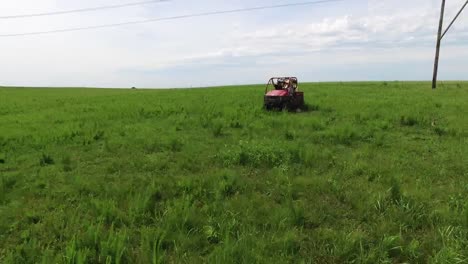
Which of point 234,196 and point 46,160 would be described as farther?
point 46,160

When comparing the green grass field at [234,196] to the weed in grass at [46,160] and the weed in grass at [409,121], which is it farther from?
the weed in grass at [409,121]

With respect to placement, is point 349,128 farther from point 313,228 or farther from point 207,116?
point 313,228

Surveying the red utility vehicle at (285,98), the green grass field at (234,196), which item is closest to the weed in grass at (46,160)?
the green grass field at (234,196)

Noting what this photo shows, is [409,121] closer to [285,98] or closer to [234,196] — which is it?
[285,98]

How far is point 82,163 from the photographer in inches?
400

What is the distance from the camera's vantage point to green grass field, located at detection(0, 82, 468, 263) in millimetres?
5992

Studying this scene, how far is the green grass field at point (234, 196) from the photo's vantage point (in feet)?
19.7

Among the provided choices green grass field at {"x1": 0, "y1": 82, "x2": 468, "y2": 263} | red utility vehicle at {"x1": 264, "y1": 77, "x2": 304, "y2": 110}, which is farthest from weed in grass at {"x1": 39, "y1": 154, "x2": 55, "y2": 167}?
red utility vehicle at {"x1": 264, "y1": 77, "x2": 304, "y2": 110}

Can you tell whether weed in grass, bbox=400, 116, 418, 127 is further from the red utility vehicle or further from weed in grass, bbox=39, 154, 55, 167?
weed in grass, bbox=39, 154, 55, 167

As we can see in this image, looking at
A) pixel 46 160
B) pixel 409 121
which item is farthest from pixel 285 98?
pixel 46 160

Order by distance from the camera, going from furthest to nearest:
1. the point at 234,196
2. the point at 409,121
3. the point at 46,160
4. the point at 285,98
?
the point at 285,98 < the point at 409,121 < the point at 46,160 < the point at 234,196

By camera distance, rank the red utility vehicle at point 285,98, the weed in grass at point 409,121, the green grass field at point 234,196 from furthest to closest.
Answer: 1. the red utility vehicle at point 285,98
2. the weed in grass at point 409,121
3. the green grass field at point 234,196

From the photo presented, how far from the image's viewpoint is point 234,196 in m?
7.88

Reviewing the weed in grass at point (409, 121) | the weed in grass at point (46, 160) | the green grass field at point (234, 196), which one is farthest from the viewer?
the weed in grass at point (409, 121)
